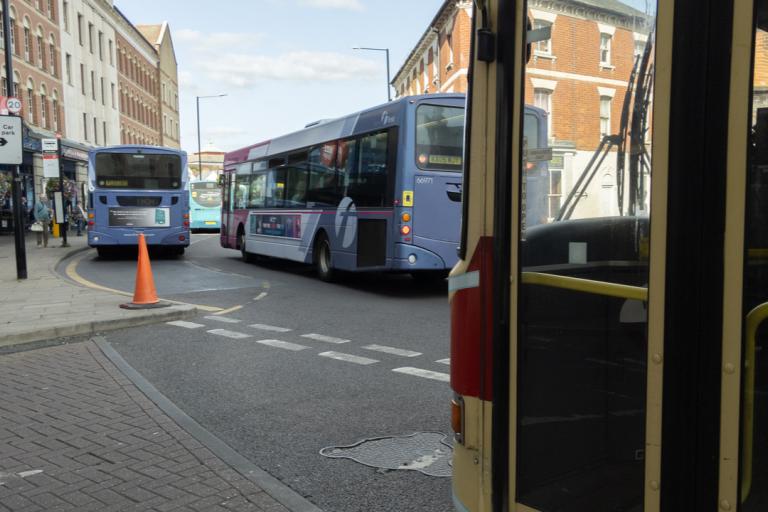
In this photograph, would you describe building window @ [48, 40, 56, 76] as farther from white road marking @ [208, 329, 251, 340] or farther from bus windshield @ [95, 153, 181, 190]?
white road marking @ [208, 329, 251, 340]

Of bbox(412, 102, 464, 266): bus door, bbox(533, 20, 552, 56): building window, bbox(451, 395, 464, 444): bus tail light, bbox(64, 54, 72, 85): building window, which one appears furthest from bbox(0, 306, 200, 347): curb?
bbox(64, 54, 72, 85): building window

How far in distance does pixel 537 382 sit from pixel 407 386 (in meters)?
3.69

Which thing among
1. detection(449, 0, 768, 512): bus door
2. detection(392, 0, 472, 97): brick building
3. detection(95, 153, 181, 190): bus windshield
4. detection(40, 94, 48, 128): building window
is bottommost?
detection(449, 0, 768, 512): bus door

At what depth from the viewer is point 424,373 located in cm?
628

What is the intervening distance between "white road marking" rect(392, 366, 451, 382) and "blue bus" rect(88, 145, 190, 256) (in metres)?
14.4

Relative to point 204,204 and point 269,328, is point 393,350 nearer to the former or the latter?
point 269,328

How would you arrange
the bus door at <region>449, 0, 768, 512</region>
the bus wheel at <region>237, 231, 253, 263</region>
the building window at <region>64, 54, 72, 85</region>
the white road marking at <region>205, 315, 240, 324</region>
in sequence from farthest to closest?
the building window at <region>64, 54, 72, 85</region> → the bus wheel at <region>237, 231, 253, 263</region> → the white road marking at <region>205, 315, 240, 324</region> → the bus door at <region>449, 0, 768, 512</region>

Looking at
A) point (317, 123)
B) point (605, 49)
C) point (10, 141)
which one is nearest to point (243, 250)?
point (317, 123)

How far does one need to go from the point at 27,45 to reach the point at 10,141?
29.2m

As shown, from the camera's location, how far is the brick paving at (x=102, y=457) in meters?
3.67

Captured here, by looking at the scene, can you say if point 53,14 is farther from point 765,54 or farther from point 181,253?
point 765,54

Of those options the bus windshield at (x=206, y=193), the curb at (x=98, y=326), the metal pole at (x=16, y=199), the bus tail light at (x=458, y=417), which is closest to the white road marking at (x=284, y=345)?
the curb at (x=98, y=326)

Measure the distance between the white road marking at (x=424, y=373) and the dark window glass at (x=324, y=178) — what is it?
680 centimetres

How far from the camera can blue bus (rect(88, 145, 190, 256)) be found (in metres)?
19.2
